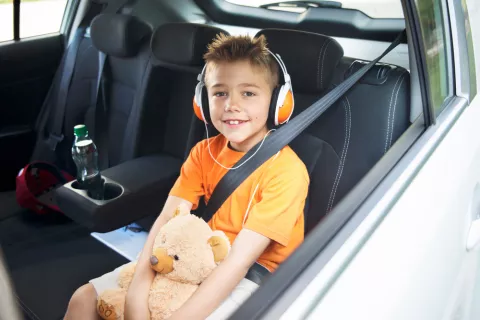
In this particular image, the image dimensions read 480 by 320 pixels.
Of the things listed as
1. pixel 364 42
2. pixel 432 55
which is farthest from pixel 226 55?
pixel 364 42

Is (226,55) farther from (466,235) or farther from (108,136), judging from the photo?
(108,136)

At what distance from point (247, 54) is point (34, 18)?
1.93 metres

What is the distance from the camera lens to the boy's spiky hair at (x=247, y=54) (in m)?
1.35

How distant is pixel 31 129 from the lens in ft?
9.09

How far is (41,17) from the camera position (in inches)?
108

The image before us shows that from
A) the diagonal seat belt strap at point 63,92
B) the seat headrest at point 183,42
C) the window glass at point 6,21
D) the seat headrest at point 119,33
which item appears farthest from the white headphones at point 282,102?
the window glass at point 6,21

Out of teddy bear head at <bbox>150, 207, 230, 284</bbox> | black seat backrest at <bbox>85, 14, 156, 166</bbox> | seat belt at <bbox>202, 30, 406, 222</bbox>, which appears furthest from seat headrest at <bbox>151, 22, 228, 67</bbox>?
teddy bear head at <bbox>150, 207, 230, 284</bbox>

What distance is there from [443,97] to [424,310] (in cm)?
70

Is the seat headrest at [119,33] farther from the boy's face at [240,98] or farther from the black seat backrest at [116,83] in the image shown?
the boy's face at [240,98]

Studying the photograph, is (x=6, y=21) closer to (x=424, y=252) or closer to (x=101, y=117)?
(x=101, y=117)

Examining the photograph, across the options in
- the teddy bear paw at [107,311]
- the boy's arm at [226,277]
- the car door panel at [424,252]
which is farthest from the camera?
the teddy bear paw at [107,311]

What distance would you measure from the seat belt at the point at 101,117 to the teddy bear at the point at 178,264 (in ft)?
4.62

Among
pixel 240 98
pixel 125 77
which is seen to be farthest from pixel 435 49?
pixel 125 77

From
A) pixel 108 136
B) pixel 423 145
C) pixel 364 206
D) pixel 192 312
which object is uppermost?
pixel 423 145
